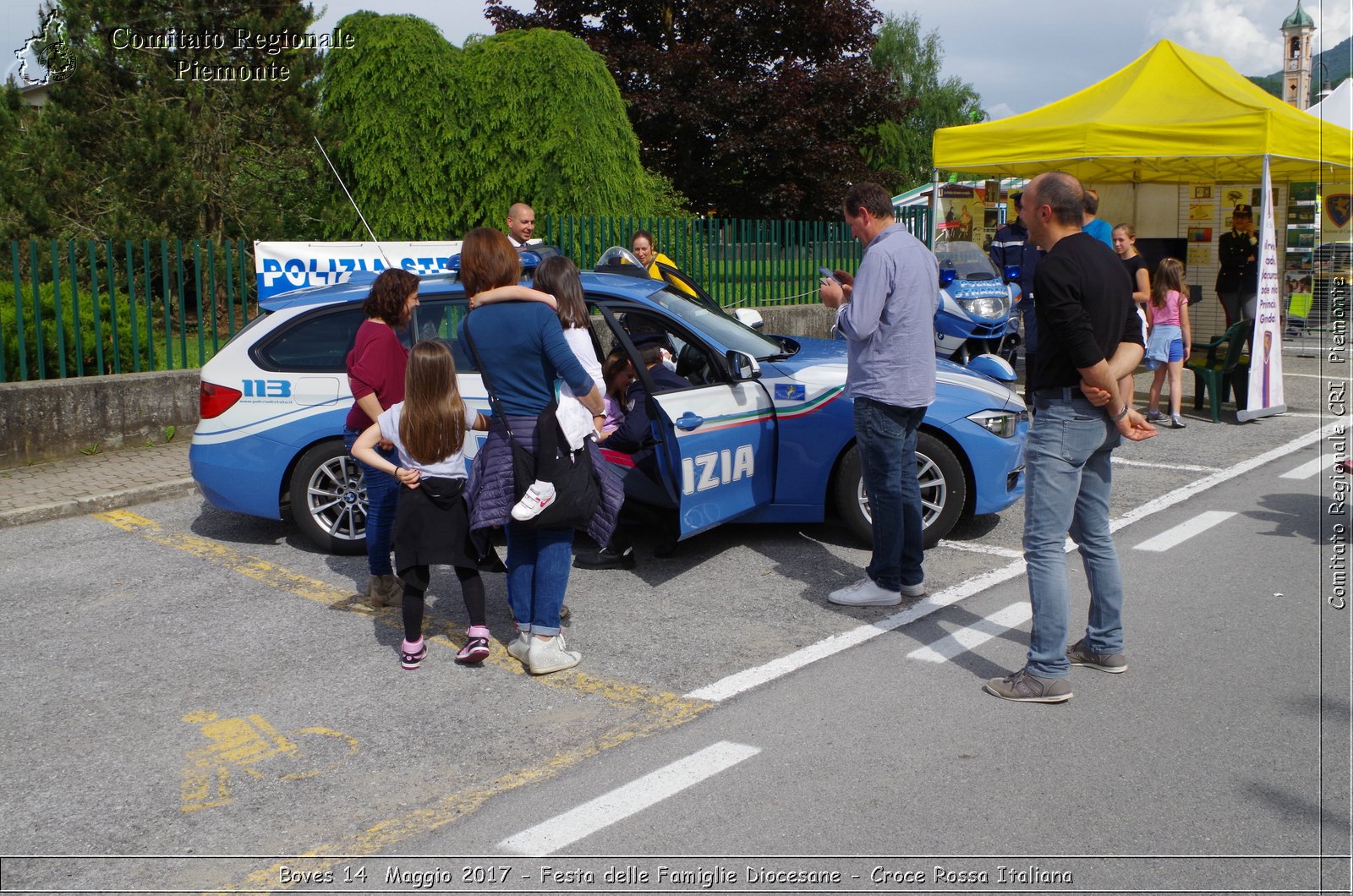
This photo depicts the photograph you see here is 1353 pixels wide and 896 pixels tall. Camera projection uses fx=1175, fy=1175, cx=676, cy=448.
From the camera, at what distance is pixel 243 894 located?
3.23 meters

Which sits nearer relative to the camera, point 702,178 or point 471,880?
point 471,880

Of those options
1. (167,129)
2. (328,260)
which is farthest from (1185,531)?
(167,129)

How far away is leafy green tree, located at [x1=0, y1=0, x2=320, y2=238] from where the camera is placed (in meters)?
12.1

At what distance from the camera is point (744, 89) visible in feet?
104

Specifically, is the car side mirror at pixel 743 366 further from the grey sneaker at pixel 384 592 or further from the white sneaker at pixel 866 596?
the grey sneaker at pixel 384 592

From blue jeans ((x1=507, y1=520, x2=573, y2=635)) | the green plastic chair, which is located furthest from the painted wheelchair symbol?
the green plastic chair

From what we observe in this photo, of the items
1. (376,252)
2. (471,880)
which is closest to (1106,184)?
(376,252)

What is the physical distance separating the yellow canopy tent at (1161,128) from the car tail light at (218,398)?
9.54 meters

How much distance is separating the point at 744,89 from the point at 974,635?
28321mm

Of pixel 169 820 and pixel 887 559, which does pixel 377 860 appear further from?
pixel 887 559

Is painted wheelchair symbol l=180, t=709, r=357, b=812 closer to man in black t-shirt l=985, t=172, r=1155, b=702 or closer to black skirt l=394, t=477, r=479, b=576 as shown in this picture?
black skirt l=394, t=477, r=479, b=576

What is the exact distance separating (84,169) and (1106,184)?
46.4ft

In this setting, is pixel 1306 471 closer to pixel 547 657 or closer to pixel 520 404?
pixel 547 657

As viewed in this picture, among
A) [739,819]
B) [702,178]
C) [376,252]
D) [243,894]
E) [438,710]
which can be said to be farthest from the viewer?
[702,178]
